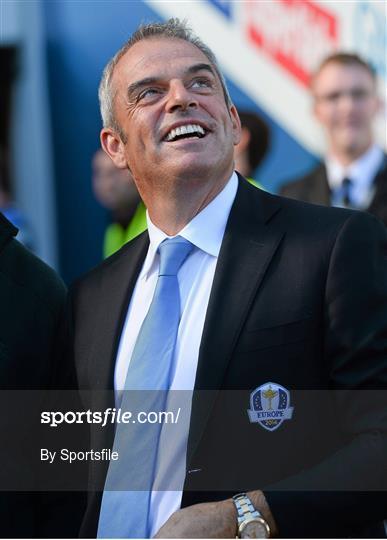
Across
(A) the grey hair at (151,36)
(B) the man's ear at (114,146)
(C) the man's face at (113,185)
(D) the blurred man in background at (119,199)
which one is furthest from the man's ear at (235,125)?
(C) the man's face at (113,185)

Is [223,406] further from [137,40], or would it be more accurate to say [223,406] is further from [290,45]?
[290,45]

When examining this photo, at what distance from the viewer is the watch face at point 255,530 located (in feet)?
7.78

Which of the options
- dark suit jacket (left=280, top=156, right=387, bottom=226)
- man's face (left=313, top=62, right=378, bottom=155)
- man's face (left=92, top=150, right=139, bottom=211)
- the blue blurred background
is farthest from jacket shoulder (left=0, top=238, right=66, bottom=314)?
the blue blurred background

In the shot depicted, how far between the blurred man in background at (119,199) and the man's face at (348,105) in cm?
103

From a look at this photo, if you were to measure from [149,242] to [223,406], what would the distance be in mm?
601

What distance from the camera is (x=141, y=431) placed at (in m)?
2.56

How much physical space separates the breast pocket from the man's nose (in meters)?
0.60

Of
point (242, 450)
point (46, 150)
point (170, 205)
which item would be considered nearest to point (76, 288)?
point (170, 205)

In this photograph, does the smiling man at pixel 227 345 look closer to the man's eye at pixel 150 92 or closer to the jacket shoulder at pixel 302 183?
the man's eye at pixel 150 92

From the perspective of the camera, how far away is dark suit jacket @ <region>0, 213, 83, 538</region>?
2.89 m

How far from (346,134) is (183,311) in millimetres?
2856

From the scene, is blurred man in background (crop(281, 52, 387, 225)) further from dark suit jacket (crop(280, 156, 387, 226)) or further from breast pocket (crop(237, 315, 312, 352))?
breast pocket (crop(237, 315, 312, 352))

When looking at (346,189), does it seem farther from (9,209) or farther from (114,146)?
(114,146)

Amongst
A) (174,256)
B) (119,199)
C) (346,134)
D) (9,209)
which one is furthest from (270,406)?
(9,209)
